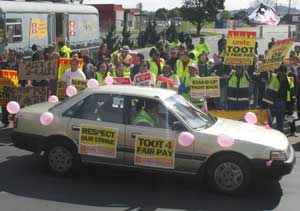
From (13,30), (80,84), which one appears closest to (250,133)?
(80,84)

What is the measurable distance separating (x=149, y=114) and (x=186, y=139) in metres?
0.74

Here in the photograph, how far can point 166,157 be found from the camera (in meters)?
8.34

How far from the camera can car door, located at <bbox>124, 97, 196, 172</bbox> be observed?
8.27 metres

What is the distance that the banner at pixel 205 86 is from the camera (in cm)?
1191

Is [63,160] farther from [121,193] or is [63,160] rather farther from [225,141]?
[225,141]

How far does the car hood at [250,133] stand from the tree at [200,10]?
193 ft

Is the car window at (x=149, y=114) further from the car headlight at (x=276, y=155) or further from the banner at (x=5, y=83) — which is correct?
the banner at (x=5, y=83)

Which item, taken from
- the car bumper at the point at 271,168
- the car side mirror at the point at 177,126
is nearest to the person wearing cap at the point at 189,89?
the car side mirror at the point at 177,126

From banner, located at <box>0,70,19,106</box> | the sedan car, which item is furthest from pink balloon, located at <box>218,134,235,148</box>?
banner, located at <box>0,70,19,106</box>

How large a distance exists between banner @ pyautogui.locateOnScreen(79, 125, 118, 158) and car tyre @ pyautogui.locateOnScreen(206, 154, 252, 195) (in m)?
1.48

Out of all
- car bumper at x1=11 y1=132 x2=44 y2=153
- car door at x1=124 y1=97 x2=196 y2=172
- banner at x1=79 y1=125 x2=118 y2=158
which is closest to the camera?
car door at x1=124 y1=97 x2=196 y2=172

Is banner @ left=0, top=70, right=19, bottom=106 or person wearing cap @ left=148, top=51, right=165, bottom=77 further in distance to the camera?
person wearing cap @ left=148, top=51, right=165, bottom=77

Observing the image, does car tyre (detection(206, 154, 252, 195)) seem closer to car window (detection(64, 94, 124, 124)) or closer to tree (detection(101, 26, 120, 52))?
car window (detection(64, 94, 124, 124))

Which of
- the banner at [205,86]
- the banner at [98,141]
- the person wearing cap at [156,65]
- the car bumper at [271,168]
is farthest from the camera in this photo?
the person wearing cap at [156,65]
